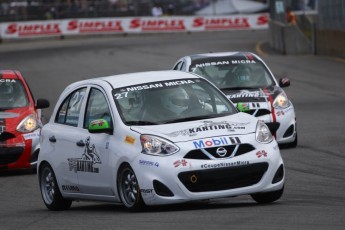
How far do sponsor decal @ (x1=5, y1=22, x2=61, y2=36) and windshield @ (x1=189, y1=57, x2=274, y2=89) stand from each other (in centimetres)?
4309

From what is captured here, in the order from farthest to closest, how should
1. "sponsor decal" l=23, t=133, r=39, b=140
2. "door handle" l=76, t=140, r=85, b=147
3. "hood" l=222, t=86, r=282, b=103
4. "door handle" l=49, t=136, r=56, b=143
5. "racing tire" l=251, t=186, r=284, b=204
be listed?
1. "hood" l=222, t=86, r=282, b=103
2. "sponsor decal" l=23, t=133, r=39, b=140
3. "door handle" l=49, t=136, r=56, b=143
4. "door handle" l=76, t=140, r=85, b=147
5. "racing tire" l=251, t=186, r=284, b=204

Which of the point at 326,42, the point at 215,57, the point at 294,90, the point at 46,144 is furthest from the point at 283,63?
the point at 46,144

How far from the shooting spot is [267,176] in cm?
985

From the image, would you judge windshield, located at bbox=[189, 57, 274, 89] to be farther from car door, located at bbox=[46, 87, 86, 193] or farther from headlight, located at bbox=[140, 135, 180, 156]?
headlight, located at bbox=[140, 135, 180, 156]

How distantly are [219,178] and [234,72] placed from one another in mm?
8061

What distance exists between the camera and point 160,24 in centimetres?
6419

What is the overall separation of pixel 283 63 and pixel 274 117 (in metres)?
20.5

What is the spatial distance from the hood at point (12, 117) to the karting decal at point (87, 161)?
4.82 meters

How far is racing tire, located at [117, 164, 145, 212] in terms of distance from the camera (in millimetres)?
9814

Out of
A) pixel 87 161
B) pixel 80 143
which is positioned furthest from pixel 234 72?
pixel 87 161

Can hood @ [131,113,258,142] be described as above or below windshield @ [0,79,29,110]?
above

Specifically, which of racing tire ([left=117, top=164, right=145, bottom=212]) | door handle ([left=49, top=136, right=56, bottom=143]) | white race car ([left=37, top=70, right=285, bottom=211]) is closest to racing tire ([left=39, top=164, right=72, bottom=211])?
white race car ([left=37, top=70, right=285, bottom=211])

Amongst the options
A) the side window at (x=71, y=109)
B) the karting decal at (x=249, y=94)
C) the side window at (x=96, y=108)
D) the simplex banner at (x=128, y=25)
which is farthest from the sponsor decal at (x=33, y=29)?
the side window at (x=96, y=108)

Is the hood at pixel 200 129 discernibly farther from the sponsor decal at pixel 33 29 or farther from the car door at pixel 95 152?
the sponsor decal at pixel 33 29
